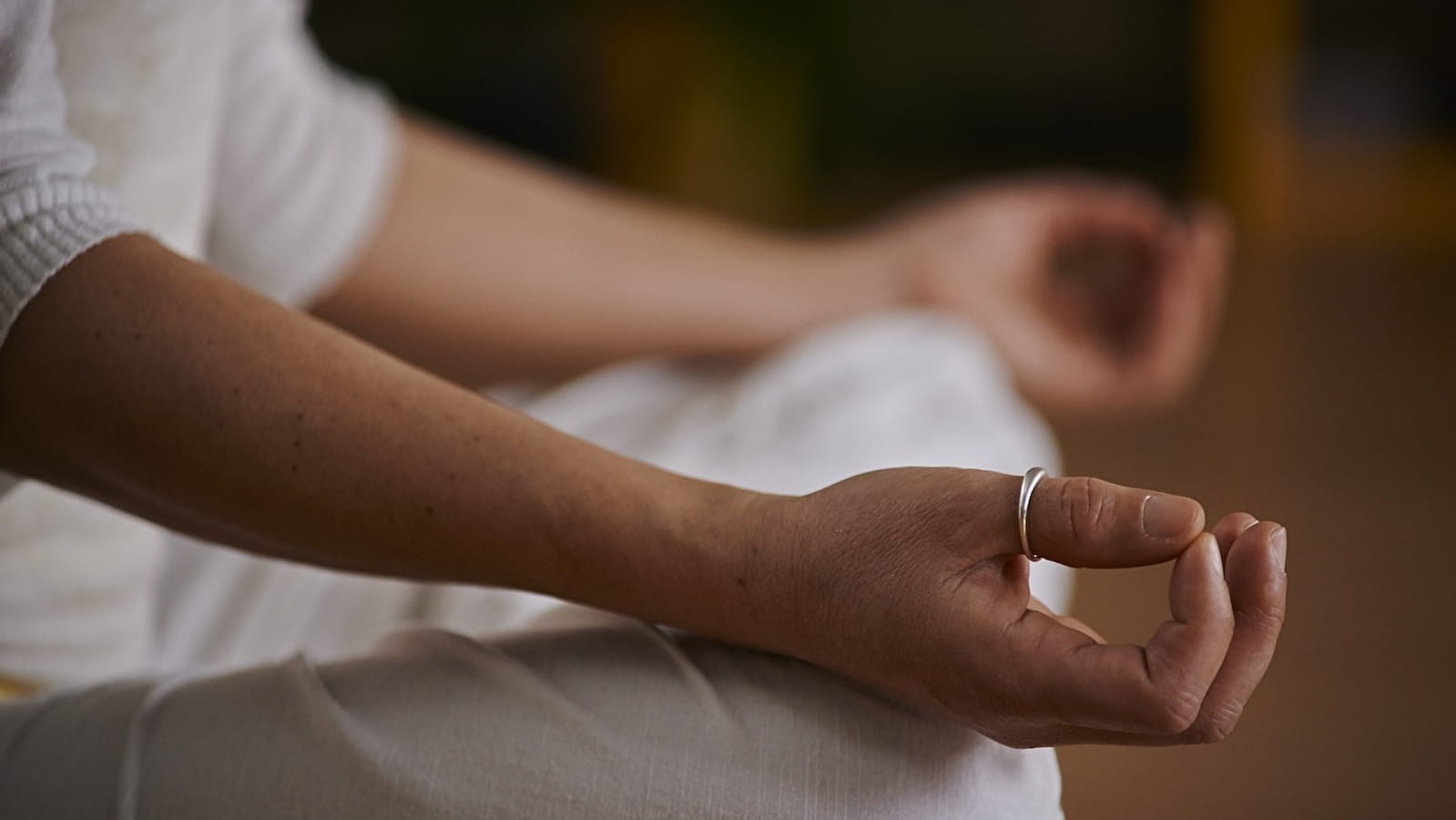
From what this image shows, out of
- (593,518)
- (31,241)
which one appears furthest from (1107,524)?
(31,241)

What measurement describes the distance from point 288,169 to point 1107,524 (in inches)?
24.9

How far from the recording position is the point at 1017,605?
1.14ft

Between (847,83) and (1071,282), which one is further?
(847,83)

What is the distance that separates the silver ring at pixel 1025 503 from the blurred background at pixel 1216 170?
0.53 ft

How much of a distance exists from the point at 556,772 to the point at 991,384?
63 centimetres

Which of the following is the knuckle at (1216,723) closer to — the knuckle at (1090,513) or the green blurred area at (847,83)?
the knuckle at (1090,513)

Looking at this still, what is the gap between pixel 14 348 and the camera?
39 cm

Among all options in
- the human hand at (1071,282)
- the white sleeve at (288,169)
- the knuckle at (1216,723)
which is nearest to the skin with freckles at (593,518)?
the knuckle at (1216,723)

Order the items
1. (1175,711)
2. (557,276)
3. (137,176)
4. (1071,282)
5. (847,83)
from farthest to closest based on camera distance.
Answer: (847,83) → (1071,282) → (557,276) → (137,176) → (1175,711)

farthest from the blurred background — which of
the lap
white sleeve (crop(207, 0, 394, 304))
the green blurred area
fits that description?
white sleeve (crop(207, 0, 394, 304))

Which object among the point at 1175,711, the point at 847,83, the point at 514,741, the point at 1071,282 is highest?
the point at 847,83

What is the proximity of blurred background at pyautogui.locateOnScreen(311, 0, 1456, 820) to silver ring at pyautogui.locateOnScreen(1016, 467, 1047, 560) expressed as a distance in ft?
0.53

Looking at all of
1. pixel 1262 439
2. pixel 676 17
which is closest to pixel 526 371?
pixel 1262 439

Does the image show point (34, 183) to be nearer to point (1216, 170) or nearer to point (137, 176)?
point (137, 176)
